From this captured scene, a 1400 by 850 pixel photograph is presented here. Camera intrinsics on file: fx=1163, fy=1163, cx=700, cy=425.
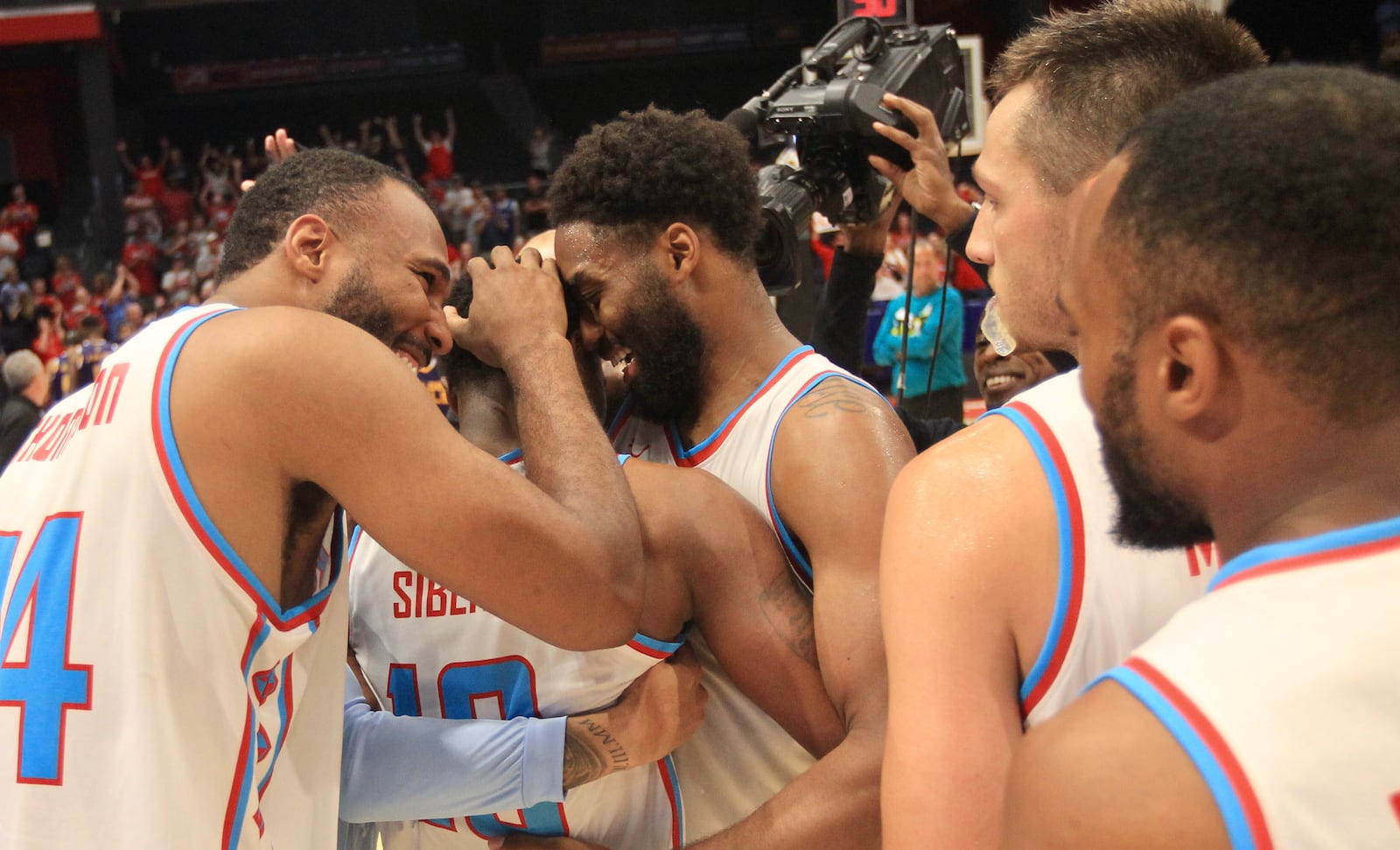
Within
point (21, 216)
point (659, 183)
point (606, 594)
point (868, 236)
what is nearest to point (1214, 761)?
point (606, 594)

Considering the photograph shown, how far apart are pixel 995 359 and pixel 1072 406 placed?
2761mm

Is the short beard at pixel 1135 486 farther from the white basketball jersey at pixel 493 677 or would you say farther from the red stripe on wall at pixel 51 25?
the red stripe on wall at pixel 51 25

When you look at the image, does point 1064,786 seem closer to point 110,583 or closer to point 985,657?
point 985,657

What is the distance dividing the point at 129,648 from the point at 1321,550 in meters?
1.31

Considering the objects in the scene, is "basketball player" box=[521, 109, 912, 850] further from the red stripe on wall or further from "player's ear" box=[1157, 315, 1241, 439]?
the red stripe on wall

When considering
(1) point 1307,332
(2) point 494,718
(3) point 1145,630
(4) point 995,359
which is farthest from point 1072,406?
(4) point 995,359

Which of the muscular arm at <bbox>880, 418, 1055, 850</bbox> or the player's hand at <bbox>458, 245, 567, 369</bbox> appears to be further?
the player's hand at <bbox>458, 245, 567, 369</bbox>

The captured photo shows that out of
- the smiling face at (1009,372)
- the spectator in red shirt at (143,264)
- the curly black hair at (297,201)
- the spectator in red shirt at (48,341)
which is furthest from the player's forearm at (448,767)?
the spectator in red shirt at (143,264)

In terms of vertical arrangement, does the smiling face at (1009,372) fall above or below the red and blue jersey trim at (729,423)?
below

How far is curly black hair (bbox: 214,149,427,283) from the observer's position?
185 cm

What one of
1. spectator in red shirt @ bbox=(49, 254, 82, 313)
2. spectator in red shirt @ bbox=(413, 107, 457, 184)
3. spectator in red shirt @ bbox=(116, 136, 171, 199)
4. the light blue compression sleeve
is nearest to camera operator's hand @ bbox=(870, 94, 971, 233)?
the light blue compression sleeve

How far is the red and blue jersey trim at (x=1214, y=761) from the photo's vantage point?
27.6 inches

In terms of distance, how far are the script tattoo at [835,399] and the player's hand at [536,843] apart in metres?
0.77

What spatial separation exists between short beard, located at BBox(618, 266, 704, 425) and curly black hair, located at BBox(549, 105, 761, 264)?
0.39 feet
